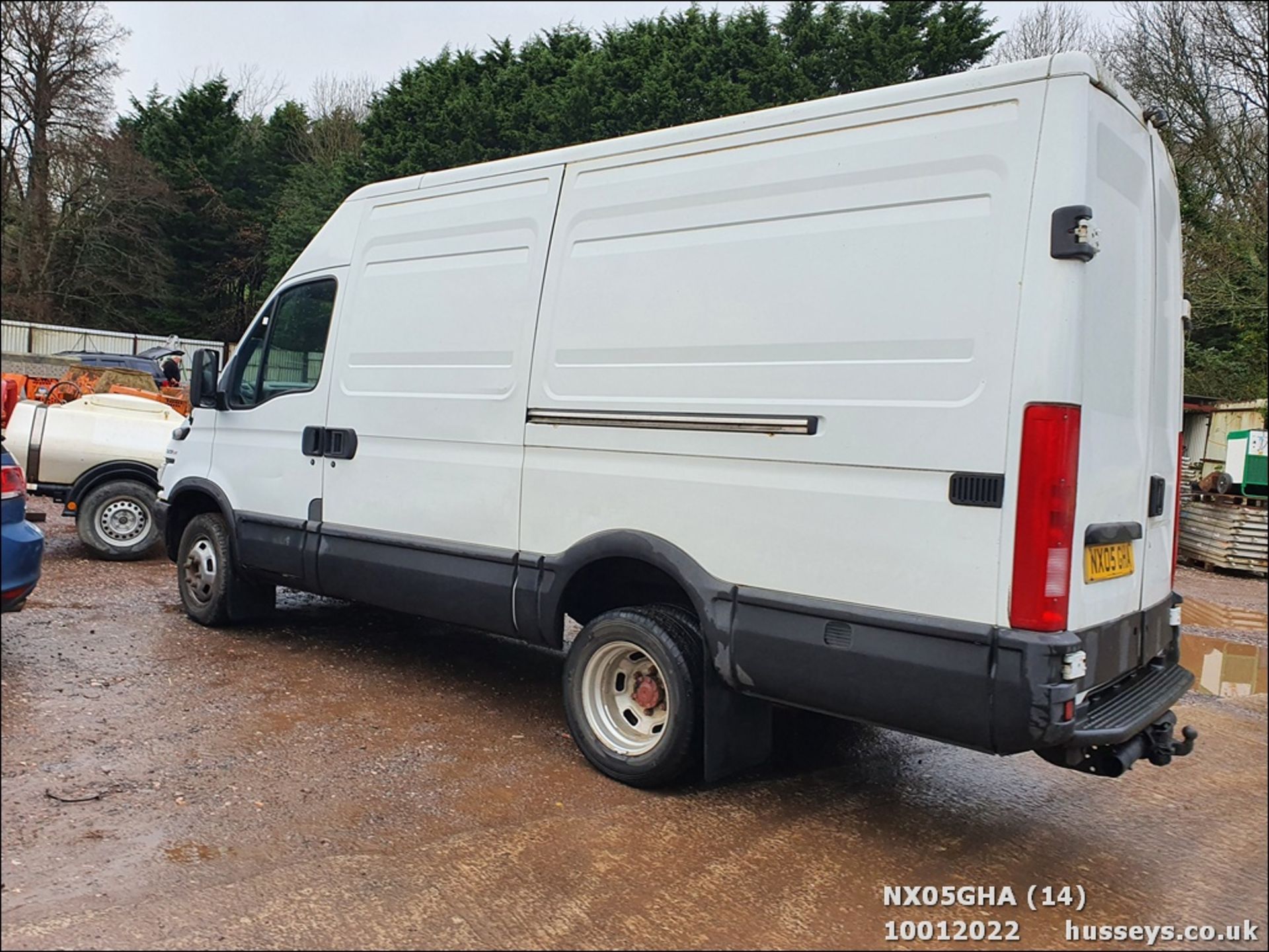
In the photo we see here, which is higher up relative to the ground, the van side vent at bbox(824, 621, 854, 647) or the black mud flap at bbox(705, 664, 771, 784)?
the van side vent at bbox(824, 621, 854, 647)

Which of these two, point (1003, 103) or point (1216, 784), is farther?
point (1216, 784)

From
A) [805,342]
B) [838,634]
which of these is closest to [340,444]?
[805,342]

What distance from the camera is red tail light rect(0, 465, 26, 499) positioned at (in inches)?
207

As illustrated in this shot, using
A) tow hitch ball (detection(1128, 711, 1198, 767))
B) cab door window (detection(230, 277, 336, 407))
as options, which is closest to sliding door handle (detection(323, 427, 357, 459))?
cab door window (detection(230, 277, 336, 407))

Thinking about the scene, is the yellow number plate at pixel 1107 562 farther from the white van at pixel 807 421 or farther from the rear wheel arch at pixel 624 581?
the rear wheel arch at pixel 624 581

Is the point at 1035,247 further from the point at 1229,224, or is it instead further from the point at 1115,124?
the point at 1229,224

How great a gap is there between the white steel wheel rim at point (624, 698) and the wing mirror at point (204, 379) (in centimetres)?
349

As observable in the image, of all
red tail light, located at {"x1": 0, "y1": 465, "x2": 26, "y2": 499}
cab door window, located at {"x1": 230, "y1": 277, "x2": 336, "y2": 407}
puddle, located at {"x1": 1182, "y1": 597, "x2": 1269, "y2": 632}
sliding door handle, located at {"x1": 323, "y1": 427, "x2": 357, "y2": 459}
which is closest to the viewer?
red tail light, located at {"x1": 0, "y1": 465, "x2": 26, "y2": 499}

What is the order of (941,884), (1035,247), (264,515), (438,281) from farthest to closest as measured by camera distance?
(264,515), (438,281), (941,884), (1035,247)

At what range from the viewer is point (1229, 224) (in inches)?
714

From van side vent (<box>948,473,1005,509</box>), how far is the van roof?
1.39 metres

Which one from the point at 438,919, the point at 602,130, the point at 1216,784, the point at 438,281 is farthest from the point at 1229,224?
the point at 438,919

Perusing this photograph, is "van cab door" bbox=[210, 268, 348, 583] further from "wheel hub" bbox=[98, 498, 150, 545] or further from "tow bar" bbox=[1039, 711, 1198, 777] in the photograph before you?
"tow bar" bbox=[1039, 711, 1198, 777]

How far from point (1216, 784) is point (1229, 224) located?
1673 centimetres
